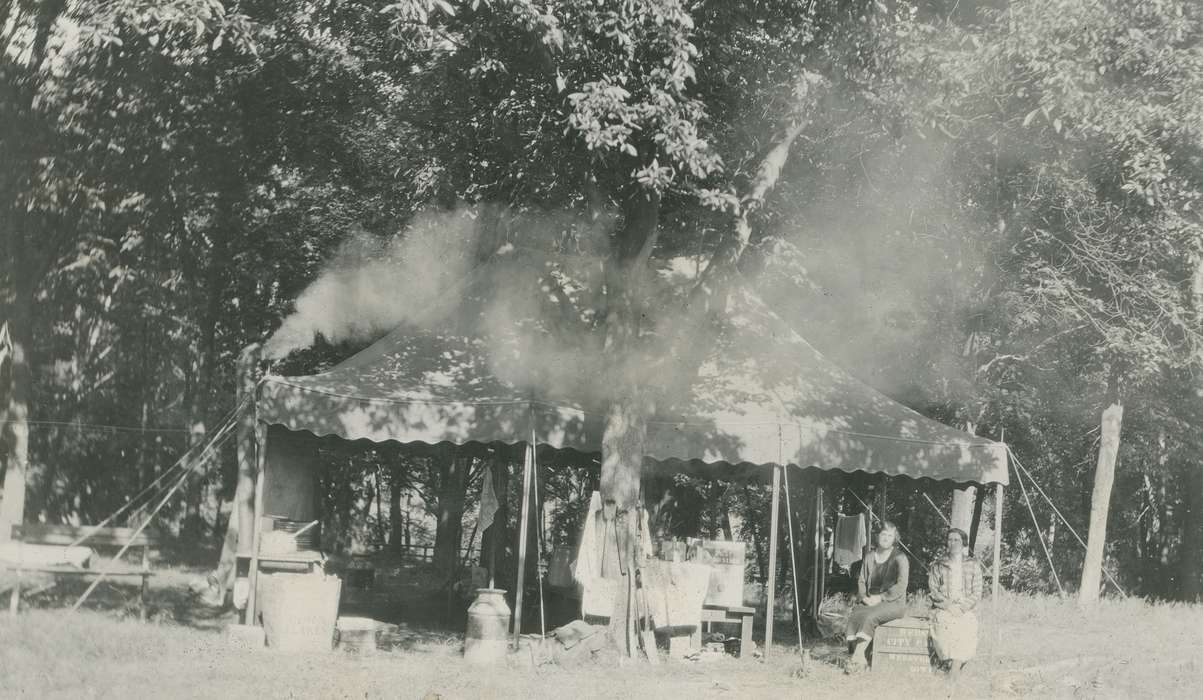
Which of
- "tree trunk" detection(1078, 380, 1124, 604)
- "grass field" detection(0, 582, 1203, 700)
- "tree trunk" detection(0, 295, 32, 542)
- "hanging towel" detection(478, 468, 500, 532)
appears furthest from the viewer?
"tree trunk" detection(1078, 380, 1124, 604)

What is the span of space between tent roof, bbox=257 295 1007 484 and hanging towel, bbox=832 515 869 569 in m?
2.31

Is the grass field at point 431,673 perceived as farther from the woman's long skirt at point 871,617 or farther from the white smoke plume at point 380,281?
the white smoke plume at point 380,281

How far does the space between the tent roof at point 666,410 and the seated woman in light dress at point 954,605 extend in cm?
116

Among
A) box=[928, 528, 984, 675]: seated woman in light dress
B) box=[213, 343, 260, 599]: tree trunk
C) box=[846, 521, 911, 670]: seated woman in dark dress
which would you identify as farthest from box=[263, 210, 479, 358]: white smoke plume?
box=[928, 528, 984, 675]: seated woman in light dress

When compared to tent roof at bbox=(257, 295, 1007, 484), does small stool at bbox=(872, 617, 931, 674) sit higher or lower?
lower

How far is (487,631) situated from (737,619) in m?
2.58

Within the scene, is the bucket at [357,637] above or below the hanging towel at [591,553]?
below

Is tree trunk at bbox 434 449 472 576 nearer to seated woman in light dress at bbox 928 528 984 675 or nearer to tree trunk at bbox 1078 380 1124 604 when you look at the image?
seated woman in light dress at bbox 928 528 984 675

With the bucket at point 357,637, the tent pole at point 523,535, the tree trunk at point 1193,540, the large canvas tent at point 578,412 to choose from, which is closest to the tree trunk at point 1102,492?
the large canvas tent at point 578,412

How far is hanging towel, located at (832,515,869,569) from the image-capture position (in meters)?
12.9

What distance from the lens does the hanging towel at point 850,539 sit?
12.9m

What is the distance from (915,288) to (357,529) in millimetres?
17815

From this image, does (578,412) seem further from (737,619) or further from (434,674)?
(434,674)

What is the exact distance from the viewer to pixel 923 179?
51.7ft
